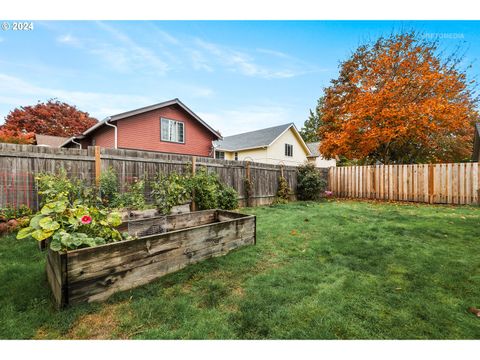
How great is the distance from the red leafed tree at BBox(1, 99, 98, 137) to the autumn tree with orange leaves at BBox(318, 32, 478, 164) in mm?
29830

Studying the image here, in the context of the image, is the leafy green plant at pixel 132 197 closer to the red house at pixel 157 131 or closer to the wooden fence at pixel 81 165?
the wooden fence at pixel 81 165

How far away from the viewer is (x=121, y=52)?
613 cm

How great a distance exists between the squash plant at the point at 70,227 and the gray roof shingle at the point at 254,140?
1614cm

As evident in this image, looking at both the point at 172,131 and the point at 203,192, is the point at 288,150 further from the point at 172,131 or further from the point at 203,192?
the point at 203,192

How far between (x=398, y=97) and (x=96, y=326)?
1328 centimetres

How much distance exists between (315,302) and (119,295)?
5.32 feet

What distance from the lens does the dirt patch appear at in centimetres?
137

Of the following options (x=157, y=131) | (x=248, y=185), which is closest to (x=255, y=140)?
(x=157, y=131)

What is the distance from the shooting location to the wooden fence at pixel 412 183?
7.17 m

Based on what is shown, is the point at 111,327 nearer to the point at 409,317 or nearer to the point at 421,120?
the point at 409,317

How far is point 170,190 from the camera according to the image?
4.76 metres

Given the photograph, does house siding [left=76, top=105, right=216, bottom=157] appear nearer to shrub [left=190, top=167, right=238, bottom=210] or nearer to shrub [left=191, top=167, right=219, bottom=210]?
shrub [left=190, top=167, right=238, bottom=210]

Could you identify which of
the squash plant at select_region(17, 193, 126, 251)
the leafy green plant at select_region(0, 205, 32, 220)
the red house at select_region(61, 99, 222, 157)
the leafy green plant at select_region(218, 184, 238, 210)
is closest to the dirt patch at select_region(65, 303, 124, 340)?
the squash plant at select_region(17, 193, 126, 251)

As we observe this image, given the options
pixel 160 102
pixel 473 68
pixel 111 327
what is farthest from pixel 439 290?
pixel 473 68
